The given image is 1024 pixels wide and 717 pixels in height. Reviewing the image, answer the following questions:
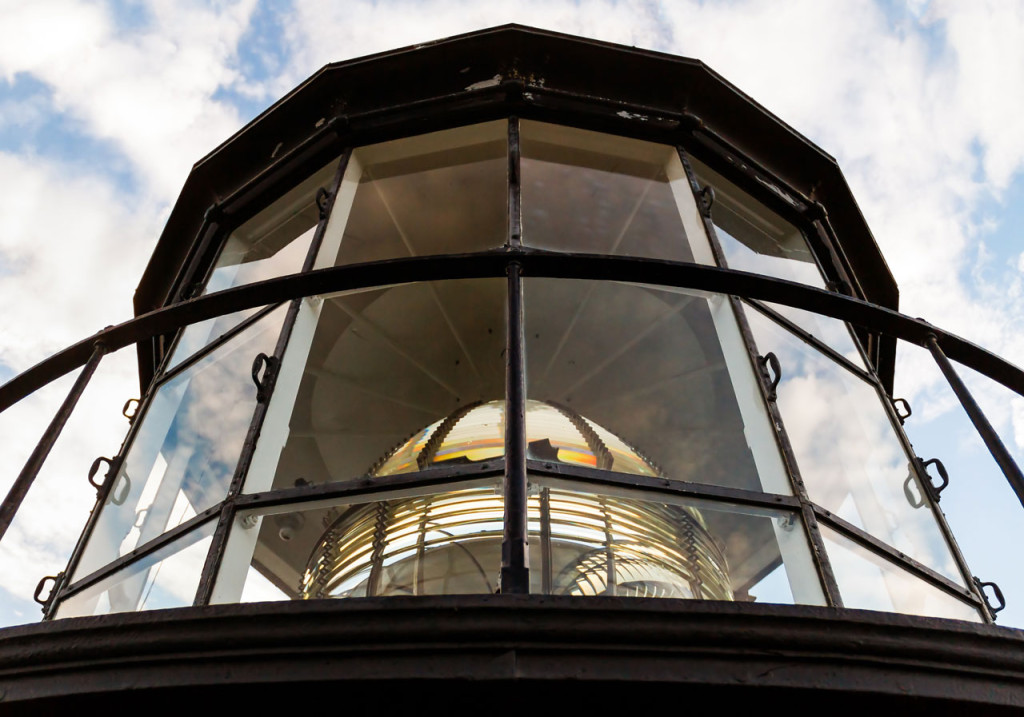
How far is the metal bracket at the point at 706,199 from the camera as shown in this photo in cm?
420

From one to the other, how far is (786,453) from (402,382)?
356cm

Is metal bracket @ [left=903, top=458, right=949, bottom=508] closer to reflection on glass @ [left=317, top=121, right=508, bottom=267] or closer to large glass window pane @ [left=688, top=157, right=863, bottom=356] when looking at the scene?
large glass window pane @ [left=688, top=157, right=863, bottom=356]

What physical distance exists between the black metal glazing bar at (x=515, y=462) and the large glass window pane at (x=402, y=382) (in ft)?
5.33

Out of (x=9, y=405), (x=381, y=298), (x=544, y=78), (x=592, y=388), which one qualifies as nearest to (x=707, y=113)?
(x=544, y=78)

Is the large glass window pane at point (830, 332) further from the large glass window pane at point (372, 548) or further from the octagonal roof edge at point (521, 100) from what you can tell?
the large glass window pane at point (372, 548)

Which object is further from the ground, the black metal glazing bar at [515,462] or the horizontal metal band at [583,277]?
the horizontal metal band at [583,277]

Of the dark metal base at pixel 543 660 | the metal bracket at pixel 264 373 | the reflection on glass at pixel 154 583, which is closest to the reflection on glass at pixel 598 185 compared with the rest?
the metal bracket at pixel 264 373

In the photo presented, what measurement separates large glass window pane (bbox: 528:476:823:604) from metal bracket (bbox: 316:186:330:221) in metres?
2.16

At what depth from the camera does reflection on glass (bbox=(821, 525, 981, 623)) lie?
2723mm

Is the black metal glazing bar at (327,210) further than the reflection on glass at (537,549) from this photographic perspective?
Yes

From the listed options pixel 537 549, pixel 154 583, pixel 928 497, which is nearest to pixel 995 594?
pixel 928 497

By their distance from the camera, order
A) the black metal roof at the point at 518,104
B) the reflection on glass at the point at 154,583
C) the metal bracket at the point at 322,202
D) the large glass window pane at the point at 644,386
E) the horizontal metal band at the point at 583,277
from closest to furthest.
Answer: the horizontal metal band at the point at 583,277 → the reflection on glass at the point at 154,583 → the large glass window pane at the point at 644,386 → the metal bracket at the point at 322,202 → the black metal roof at the point at 518,104

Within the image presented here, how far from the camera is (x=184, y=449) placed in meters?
3.60

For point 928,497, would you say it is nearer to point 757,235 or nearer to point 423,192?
point 757,235
